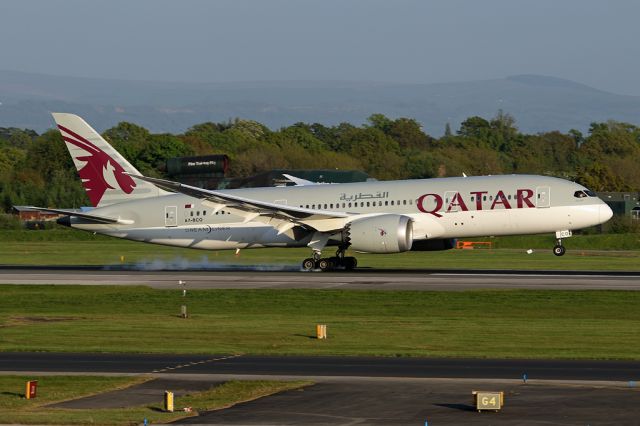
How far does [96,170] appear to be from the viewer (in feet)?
196

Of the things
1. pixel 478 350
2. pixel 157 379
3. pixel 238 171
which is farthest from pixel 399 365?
pixel 238 171

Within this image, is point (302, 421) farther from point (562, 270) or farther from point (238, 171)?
point (238, 171)

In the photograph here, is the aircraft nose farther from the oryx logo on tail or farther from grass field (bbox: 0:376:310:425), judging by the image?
grass field (bbox: 0:376:310:425)

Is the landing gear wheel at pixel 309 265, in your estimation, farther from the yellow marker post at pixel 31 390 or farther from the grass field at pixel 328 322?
the yellow marker post at pixel 31 390

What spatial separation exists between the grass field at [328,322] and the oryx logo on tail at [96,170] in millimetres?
11152

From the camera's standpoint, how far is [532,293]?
1773 inches

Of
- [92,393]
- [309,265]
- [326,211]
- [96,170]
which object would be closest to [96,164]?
[96,170]

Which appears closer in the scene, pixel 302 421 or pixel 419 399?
pixel 302 421

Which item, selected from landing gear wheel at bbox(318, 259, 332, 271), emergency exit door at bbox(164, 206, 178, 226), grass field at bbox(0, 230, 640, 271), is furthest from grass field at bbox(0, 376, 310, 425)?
grass field at bbox(0, 230, 640, 271)

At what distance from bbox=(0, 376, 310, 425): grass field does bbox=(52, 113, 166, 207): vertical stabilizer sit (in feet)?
110

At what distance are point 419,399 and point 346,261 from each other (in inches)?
1357

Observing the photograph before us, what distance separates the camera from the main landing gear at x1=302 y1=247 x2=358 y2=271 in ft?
188

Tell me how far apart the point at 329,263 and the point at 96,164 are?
12918 millimetres

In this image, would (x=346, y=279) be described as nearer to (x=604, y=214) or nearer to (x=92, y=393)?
(x=604, y=214)
